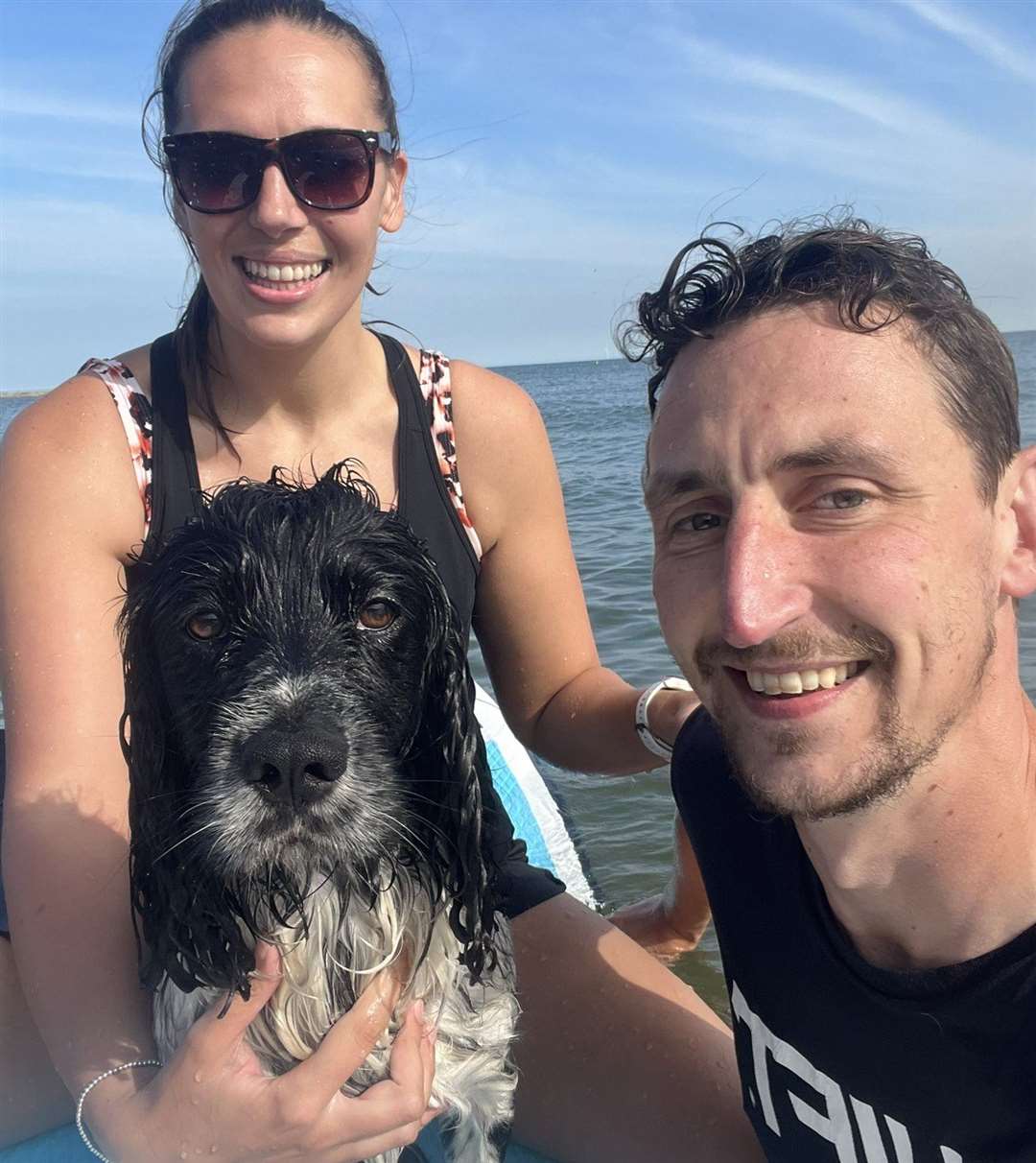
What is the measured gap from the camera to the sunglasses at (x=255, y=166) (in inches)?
113

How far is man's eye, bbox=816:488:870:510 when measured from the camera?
188cm

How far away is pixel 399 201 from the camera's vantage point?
338cm

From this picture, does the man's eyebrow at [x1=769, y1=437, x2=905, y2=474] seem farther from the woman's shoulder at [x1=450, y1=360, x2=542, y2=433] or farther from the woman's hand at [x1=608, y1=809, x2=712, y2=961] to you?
the woman's hand at [x1=608, y1=809, x2=712, y2=961]

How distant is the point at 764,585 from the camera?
1.89 m

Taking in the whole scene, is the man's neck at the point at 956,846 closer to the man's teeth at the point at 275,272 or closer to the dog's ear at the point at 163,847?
the dog's ear at the point at 163,847

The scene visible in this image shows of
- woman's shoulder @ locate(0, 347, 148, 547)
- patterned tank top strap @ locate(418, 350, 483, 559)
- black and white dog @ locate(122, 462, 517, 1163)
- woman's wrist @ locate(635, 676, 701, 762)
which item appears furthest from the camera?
Result: patterned tank top strap @ locate(418, 350, 483, 559)

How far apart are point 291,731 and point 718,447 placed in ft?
3.08

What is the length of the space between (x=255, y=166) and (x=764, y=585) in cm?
183

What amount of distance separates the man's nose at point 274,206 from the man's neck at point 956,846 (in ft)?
6.51

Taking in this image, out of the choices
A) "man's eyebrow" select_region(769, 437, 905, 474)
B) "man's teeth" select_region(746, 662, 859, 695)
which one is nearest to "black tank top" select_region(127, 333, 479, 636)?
"man's teeth" select_region(746, 662, 859, 695)

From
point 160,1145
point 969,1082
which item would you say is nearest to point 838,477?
point 969,1082

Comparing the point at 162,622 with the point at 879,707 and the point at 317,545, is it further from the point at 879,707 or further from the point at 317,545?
the point at 879,707

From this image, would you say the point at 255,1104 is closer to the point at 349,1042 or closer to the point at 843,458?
the point at 349,1042

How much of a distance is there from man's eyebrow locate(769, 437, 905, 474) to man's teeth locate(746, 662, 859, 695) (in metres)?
0.34
